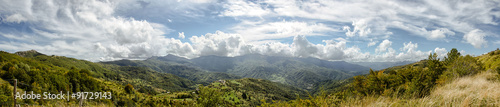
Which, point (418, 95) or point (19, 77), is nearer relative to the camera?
point (418, 95)

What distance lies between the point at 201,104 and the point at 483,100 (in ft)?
66.6

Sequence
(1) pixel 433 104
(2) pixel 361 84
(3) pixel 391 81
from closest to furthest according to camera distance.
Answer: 1. (1) pixel 433 104
2. (3) pixel 391 81
3. (2) pixel 361 84

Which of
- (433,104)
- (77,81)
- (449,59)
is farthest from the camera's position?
(77,81)

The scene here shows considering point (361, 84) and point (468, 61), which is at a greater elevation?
point (468, 61)

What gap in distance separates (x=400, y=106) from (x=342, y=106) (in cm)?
165

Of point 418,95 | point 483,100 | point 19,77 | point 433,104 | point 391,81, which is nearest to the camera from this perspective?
point 483,100

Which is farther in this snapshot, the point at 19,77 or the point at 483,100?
the point at 19,77

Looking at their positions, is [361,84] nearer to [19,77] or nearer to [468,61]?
[468,61]

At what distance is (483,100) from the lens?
489 centimetres

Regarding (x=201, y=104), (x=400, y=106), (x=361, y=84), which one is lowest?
(x=201, y=104)

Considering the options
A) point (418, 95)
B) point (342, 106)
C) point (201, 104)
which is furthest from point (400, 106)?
point (201, 104)

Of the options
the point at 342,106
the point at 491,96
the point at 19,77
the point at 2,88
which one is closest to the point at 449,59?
the point at 491,96

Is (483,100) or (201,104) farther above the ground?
(483,100)

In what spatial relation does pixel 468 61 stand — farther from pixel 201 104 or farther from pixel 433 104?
pixel 201 104
